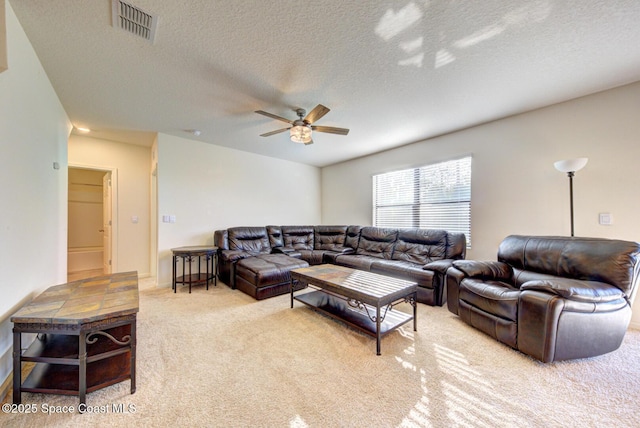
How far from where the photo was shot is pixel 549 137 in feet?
9.58

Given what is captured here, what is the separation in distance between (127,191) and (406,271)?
526cm

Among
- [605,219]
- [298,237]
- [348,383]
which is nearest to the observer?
[348,383]

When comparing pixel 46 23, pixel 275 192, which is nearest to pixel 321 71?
pixel 46 23

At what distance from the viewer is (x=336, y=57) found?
2.02 m

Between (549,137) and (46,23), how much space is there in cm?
512

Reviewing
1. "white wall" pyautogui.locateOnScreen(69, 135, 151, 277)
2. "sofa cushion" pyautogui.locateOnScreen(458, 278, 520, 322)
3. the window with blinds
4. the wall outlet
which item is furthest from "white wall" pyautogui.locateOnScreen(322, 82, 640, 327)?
"white wall" pyautogui.locateOnScreen(69, 135, 151, 277)

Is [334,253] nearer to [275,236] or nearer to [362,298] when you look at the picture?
[275,236]

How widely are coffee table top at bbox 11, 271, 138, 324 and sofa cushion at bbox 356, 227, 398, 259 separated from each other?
365 centimetres

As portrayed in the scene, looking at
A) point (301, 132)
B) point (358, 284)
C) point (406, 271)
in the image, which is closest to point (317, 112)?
point (301, 132)

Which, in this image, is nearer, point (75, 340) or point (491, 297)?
point (75, 340)

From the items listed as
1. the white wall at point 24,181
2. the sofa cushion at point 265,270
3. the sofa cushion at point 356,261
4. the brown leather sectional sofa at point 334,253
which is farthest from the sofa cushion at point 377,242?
the white wall at point 24,181

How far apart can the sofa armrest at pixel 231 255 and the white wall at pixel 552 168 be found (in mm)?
3723

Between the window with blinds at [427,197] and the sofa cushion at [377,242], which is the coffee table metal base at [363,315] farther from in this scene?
the window with blinds at [427,197]

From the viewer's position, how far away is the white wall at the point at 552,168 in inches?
97.5
